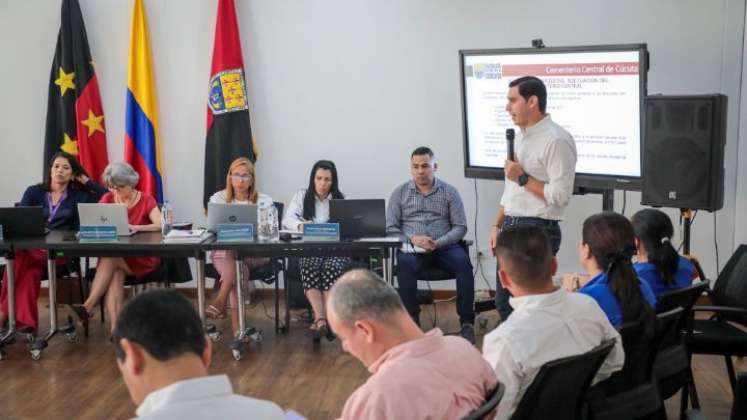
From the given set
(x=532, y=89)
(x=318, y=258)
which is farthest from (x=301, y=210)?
(x=532, y=89)

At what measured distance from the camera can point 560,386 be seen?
2.33 meters

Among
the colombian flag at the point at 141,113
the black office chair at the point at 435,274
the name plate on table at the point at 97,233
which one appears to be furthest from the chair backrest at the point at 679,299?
the colombian flag at the point at 141,113

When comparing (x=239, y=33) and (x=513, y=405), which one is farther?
(x=239, y=33)

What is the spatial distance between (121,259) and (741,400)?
4.40 meters

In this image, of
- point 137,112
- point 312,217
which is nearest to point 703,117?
point 312,217

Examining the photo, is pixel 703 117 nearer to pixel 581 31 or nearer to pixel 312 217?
pixel 581 31

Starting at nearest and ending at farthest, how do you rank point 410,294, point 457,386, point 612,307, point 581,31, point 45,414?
point 457,386 < point 612,307 < point 45,414 < point 410,294 < point 581,31

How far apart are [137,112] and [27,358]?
2153 millimetres

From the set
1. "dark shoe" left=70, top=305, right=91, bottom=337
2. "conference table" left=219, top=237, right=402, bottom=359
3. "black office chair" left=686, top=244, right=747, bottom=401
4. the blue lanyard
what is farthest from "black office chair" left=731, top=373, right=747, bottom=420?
the blue lanyard

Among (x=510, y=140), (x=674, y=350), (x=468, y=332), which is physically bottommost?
(x=468, y=332)

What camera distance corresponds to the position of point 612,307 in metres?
2.91

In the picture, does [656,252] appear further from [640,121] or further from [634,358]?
[640,121]

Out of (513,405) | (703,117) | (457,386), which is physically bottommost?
(513,405)

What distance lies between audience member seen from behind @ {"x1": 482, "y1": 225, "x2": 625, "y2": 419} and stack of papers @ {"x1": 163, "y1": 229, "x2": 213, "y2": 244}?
2797 millimetres
